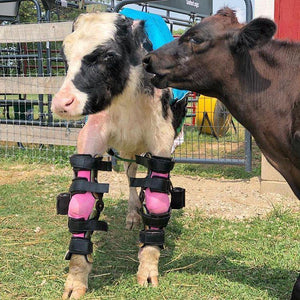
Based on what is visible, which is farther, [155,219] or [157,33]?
[157,33]

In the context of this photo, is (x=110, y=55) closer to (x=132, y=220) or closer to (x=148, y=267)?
(x=148, y=267)

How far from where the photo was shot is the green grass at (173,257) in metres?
3.20

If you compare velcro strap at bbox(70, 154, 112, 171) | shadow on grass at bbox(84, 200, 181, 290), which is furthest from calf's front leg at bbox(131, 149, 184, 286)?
velcro strap at bbox(70, 154, 112, 171)

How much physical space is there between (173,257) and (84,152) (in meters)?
1.18

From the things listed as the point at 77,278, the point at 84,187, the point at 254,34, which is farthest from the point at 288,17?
the point at 77,278

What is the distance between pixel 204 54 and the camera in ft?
9.53

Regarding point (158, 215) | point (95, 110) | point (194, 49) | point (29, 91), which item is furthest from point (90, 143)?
point (29, 91)

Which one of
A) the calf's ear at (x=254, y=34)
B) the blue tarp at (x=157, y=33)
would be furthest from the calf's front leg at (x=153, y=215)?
the calf's ear at (x=254, y=34)

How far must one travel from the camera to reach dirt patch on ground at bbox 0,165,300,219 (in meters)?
5.16

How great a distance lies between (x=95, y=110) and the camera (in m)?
3.12

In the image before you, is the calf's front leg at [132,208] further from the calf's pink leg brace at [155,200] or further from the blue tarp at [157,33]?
the calf's pink leg brace at [155,200]

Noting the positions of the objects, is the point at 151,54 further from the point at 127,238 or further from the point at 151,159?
the point at 127,238

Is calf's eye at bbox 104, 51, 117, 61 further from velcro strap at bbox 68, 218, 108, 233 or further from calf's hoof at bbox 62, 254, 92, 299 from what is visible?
calf's hoof at bbox 62, 254, 92, 299

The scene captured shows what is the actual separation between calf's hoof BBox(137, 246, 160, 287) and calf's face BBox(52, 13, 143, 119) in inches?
40.4
